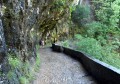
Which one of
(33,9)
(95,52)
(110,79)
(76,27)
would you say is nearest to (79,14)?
(76,27)

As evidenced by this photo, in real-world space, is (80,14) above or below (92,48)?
above

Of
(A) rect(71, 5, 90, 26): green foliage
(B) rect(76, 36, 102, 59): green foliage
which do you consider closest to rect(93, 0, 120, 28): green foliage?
(A) rect(71, 5, 90, 26): green foliage

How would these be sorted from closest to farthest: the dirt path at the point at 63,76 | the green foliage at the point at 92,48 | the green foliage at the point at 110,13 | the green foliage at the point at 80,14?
1. the dirt path at the point at 63,76
2. the green foliage at the point at 92,48
3. the green foliage at the point at 110,13
4. the green foliage at the point at 80,14

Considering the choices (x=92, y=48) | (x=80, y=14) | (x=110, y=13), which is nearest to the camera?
(x=92, y=48)

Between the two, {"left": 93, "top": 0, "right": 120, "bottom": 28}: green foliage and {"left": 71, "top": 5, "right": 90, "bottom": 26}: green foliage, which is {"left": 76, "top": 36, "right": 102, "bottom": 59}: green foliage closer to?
{"left": 93, "top": 0, "right": 120, "bottom": 28}: green foliage

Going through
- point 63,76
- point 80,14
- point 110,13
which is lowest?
point 63,76

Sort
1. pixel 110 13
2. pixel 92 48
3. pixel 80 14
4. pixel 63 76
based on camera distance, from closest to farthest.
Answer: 1. pixel 63 76
2. pixel 92 48
3. pixel 110 13
4. pixel 80 14

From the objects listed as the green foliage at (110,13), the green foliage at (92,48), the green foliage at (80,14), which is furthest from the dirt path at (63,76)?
the green foliage at (80,14)

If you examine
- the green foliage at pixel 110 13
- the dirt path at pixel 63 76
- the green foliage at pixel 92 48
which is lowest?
the dirt path at pixel 63 76

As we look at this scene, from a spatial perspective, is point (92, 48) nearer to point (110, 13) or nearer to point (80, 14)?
point (110, 13)

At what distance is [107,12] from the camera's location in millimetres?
23156

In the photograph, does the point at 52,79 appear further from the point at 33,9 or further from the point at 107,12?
the point at 107,12

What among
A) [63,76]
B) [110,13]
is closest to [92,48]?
[63,76]

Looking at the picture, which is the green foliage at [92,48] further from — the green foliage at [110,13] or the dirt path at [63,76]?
the green foliage at [110,13]
